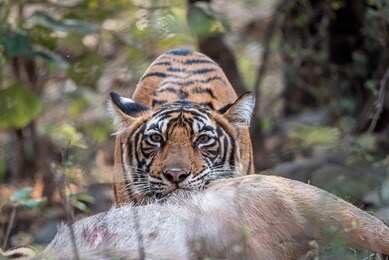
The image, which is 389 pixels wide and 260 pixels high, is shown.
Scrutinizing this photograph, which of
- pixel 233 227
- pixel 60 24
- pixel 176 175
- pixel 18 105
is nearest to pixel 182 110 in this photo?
pixel 176 175

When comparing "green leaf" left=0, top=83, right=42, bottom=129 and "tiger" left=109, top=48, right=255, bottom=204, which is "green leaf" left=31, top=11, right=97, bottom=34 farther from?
"tiger" left=109, top=48, right=255, bottom=204

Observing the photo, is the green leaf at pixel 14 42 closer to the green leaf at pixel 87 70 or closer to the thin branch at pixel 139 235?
the green leaf at pixel 87 70

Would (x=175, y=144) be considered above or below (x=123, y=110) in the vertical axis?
below

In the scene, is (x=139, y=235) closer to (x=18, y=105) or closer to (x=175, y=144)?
(x=175, y=144)

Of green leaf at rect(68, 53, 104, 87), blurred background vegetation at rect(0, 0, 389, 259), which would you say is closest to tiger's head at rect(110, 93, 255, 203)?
blurred background vegetation at rect(0, 0, 389, 259)

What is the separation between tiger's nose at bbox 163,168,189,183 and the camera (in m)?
6.65

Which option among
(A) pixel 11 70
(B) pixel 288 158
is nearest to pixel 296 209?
(B) pixel 288 158

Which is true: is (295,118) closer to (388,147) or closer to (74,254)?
(388,147)

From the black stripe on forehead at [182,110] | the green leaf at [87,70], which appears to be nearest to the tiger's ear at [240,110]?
the black stripe on forehead at [182,110]

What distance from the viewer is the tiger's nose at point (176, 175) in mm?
6652

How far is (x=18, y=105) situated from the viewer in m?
8.90

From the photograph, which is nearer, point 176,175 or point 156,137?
point 176,175

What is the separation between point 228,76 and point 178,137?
3.77 metres

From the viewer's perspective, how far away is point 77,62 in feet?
31.9
